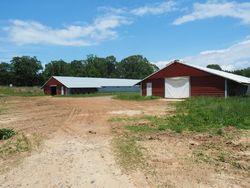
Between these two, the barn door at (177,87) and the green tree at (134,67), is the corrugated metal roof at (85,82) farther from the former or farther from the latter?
the green tree at (134,67)

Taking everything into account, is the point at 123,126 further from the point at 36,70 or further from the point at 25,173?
the point at 36,70

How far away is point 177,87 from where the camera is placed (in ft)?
111

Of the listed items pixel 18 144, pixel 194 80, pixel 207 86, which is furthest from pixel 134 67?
pixel 18 144

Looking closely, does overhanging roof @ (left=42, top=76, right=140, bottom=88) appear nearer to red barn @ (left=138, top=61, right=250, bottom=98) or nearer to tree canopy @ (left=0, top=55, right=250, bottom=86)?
red barn @ (left=138, top=61, right=250, bottom=98)

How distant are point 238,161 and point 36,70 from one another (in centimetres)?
10640

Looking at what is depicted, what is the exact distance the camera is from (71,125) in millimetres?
13000

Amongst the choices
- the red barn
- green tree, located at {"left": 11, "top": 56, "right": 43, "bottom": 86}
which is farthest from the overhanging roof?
green tree, located at {"left": 11, "top": 56, "right": 43, "bottom": 86}

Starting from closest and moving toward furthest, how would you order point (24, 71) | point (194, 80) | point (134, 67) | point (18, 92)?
1. point (194, 80)
2. point (18, 92)
3. point (24, 71)
4. point (134, 67)

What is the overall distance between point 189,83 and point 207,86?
84.9 inches

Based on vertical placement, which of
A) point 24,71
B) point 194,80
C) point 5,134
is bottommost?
point 5,134

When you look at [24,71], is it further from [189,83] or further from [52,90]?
[189,83]

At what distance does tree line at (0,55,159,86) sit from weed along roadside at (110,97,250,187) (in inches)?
3459

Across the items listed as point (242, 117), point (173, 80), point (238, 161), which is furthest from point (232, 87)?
point (238, 161)

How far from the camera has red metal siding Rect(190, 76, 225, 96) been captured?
99.3 ft
